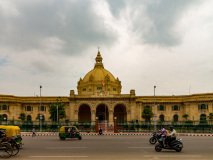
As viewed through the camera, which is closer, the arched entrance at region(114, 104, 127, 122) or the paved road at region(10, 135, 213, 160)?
the paved road at region(10, 135, 213, 160)

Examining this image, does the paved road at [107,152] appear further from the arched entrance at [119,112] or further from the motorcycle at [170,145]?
the arched entrance at [119,112]

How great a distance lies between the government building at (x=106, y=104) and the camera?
2411 inches

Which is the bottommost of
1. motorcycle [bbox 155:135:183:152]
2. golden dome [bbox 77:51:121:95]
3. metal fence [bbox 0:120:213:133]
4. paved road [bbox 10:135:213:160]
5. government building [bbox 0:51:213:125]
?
metal fence [bbox 0:120:213:133]

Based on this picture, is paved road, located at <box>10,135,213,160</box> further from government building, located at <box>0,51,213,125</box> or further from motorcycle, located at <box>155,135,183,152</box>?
government building, located at <box>0,51,213,125</box>

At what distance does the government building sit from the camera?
201 feet

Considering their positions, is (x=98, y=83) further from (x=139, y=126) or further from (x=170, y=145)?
(x=170, y=145)

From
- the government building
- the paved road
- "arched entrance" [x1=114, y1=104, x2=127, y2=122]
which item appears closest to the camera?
the paved road

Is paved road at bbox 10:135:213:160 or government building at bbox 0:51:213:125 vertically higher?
government building at bbox 0:51:213:125

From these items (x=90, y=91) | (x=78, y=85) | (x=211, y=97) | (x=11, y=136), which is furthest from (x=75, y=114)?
(x=11, y=136)

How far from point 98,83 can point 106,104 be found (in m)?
10.5

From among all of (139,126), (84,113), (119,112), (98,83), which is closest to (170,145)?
(139,126)

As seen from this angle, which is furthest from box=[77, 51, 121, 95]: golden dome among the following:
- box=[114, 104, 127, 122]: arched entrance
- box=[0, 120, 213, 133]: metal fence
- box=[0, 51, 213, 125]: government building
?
box=[0, 120, 213, 133]: metal fence

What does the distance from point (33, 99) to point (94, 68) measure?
21.2 metres

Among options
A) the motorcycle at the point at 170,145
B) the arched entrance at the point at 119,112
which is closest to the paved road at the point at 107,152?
the motorcycle at the point at 170,145
